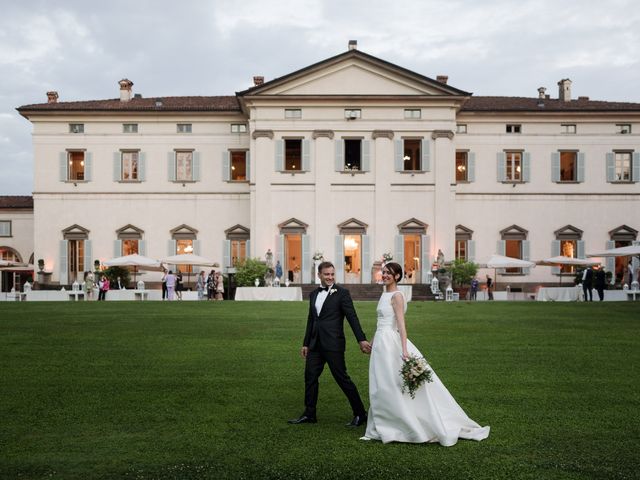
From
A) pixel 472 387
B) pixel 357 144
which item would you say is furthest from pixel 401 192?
pixel 472 387

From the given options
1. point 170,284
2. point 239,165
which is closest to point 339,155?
point 239,165

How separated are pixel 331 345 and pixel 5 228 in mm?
37717

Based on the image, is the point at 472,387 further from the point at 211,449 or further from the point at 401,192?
the point at 401,192

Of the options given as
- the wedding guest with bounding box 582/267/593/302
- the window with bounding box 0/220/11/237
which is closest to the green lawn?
the wedding guest with bounding box 582/267/593/302

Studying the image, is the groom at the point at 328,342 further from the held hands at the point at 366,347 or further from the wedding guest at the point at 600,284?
the wedding guest at the point at 600,284

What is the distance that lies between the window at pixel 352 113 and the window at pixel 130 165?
37.9ft

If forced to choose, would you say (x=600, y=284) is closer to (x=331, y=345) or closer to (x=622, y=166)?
(x=622, y=166)

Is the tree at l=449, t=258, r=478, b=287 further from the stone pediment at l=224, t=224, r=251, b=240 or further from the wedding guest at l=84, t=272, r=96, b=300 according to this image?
the wedding guest at l=84, t=272, r=96, b=300

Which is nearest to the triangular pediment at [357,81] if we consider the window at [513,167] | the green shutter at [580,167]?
the window at [513,167]

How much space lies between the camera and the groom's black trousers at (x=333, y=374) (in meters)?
6.82

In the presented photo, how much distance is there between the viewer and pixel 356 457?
18.9 ft

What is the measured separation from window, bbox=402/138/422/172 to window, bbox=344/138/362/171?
240 centimetres

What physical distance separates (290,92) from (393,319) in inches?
1143

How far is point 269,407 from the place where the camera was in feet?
25.2
